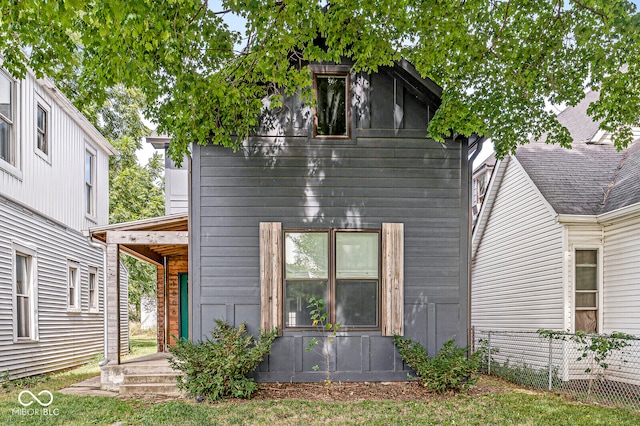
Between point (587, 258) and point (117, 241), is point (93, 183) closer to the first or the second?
point (117, 241)

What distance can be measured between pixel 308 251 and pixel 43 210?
5.91 meters

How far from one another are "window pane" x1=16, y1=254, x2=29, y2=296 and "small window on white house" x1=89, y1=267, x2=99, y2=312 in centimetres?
355

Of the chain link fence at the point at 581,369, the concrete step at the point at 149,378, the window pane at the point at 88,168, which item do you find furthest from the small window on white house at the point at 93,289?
the chain link fence at the point at 581,369

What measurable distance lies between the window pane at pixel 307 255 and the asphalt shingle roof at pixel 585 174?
4540mm

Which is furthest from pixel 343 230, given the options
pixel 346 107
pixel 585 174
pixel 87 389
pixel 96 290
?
pixel 96 290

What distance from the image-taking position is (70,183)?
11.1 metres

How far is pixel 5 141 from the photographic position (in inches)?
329

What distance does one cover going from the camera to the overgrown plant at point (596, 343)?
6406 millimetres

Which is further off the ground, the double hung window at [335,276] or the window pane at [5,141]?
the window pane at [5,141]

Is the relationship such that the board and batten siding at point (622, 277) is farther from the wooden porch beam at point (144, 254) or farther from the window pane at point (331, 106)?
the wooden porch beam at point (144, 254)

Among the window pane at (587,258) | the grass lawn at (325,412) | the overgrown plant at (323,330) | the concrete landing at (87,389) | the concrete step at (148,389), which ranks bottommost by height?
the concrete landing at (87,389)

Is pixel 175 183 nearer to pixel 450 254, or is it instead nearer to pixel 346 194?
pixel 346 194

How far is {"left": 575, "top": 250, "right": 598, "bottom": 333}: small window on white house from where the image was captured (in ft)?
28.2

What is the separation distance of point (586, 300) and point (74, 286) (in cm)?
1110
